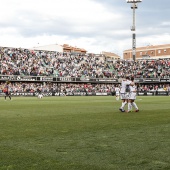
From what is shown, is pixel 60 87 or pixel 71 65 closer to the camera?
pixel 60 87

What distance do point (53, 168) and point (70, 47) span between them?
11638 cm

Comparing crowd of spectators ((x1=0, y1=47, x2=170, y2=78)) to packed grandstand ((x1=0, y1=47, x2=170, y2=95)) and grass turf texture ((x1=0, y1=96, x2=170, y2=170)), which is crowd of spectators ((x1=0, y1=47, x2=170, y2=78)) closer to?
packed grandstand ((x1=0, y1=47, x2=170, y2=95))

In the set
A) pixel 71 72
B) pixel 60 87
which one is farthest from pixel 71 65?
pixel 60 87

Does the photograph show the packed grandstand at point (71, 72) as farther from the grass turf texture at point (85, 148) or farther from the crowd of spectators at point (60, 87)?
the grass turf texture at point (85, 148)

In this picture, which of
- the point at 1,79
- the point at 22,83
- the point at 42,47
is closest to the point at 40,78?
the point at 22,83

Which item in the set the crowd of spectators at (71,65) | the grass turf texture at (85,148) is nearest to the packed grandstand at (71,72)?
the crowd of spectators at (71,65)

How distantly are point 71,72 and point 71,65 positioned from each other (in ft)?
7.74

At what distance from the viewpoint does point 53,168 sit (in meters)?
6.28

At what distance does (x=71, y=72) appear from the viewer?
69.1 m

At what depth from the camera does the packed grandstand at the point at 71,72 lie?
204 feet

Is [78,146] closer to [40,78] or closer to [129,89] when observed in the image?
[129,89]

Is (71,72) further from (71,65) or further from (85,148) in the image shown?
(85,148)

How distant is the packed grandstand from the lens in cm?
6211

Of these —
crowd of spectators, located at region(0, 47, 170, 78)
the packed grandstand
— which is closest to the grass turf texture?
the packed grandstand
